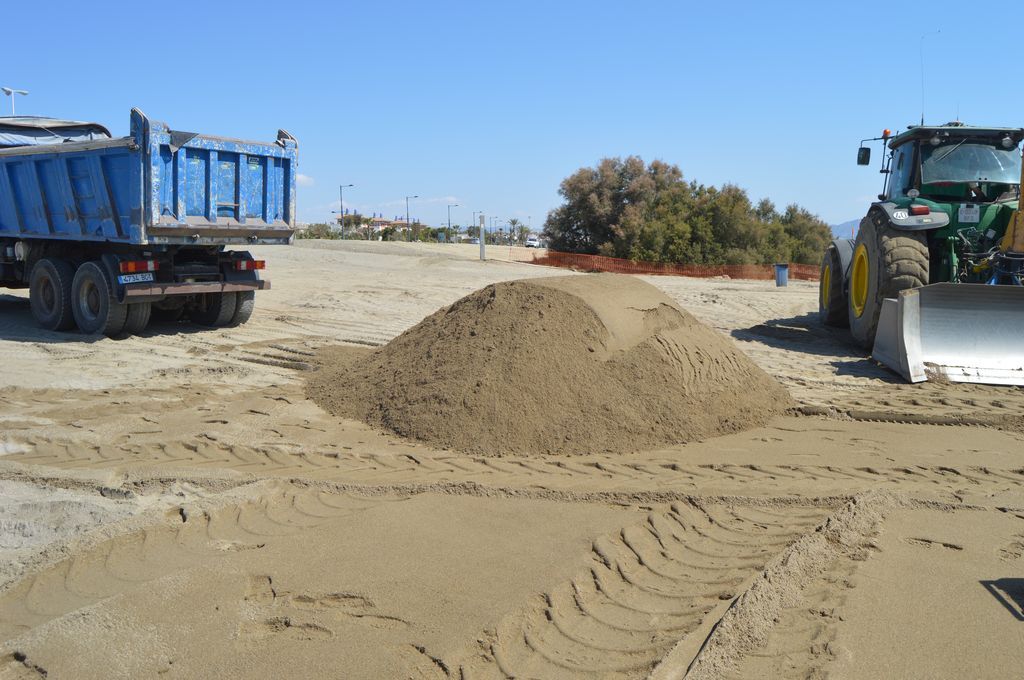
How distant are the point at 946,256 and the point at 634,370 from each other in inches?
217

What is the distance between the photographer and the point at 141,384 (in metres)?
8.09

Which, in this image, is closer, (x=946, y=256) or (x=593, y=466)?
(x=593, y=466)

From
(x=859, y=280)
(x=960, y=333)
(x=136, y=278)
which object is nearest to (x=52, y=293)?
(x=136, y=278)

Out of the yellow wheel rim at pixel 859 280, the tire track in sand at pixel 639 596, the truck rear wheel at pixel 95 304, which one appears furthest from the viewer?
the yellow wheel rim at pixel 859 280

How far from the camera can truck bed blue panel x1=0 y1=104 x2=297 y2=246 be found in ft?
32.3

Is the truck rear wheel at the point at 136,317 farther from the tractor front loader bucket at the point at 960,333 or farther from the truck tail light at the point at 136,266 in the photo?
the tractor front loader bucket at the point at 960,333

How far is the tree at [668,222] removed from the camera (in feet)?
100

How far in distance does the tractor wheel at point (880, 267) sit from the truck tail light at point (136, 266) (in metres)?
8.95

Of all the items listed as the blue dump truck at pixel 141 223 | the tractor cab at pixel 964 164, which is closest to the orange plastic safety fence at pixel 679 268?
the tractor cab at pixel 964 164

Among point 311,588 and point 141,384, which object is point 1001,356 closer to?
point 311,588

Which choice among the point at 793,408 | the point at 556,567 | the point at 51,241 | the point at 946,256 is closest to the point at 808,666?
the point at 556,567

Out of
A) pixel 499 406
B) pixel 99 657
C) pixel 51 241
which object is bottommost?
pixel 99 657

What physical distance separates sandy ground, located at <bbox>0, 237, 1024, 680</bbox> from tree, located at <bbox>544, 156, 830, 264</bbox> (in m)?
23.2

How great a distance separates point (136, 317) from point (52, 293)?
5.47ft
